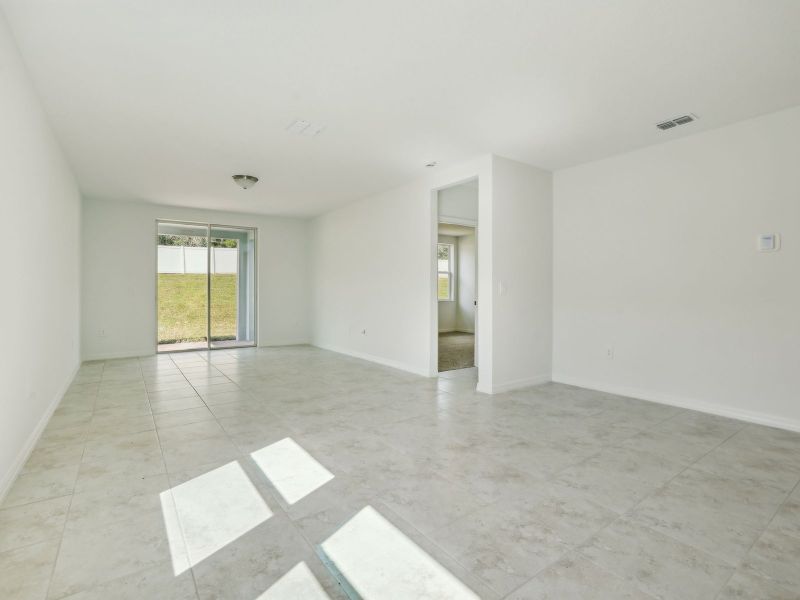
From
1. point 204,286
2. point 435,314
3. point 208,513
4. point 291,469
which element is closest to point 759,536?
point 291,469

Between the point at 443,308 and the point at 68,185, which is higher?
the point at 68,185

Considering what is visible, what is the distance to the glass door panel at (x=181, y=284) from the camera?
7324mm

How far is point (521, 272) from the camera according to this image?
15.5 feet

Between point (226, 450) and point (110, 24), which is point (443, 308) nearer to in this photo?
point (226, 450)

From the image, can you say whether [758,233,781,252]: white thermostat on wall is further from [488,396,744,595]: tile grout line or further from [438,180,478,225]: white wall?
[438,180,478,225]: white wall

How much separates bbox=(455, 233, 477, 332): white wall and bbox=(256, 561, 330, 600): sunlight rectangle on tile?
29.7ft

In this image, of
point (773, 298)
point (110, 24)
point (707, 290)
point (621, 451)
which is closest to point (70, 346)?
point (110, 24)

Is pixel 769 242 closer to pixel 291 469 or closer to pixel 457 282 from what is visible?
pixel 291 469

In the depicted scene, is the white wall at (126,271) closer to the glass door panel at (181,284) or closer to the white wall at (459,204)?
the glass door panel at (181,284)

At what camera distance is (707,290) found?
12.4 ft

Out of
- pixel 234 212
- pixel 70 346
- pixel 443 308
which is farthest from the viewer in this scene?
pixel 443 308

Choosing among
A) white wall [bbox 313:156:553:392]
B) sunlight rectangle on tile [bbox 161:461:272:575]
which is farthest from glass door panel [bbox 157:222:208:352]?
sunlight rectangle on tile [bbox 161:461:272:575]

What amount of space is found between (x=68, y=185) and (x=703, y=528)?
641cm

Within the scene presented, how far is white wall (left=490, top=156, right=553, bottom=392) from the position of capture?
448 cm
